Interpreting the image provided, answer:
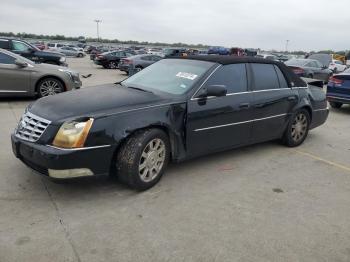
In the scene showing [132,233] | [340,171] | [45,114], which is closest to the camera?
[132,233]

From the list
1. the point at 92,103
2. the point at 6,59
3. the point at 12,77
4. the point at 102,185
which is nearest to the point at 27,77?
the point at 12,77

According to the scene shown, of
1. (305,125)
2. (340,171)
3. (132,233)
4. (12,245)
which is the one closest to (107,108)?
(132,233)

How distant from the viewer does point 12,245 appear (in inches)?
120

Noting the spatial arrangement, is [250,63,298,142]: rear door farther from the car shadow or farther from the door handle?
the car shadow

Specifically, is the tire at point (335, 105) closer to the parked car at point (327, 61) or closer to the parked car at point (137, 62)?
the parked car at point (137, 62)

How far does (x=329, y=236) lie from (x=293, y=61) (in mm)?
17330

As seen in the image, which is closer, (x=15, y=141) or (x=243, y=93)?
(x=15, y=141)

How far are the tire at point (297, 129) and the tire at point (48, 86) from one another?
247 inches

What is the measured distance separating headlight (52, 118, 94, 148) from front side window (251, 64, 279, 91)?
9.28ft

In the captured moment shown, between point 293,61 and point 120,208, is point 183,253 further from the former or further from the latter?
point 293,61

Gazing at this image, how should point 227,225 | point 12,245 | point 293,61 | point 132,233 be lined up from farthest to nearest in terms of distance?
point 293,61
point 227,225
point 132,233
point 12,245

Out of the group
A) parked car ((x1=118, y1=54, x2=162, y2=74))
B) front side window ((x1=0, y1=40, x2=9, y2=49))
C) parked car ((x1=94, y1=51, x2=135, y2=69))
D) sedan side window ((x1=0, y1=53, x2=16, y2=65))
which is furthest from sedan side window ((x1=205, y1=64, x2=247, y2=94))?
parked car ((x1=94, y1=51, x2=135, y2=69))

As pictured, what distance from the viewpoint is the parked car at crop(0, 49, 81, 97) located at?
9.32 meters

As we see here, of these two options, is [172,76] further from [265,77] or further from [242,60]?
[265,77]
